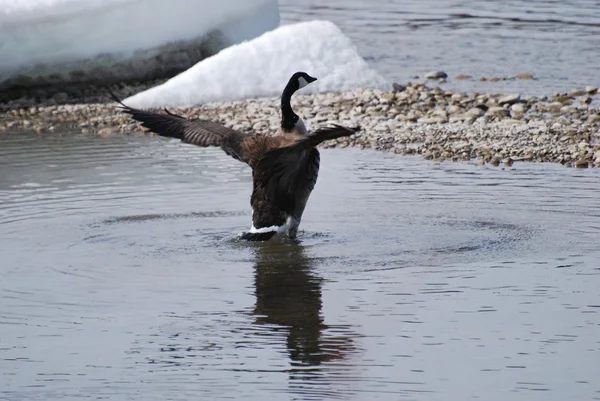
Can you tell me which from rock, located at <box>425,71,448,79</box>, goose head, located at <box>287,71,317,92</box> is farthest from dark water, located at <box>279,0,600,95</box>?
goose head, located at <box>287,71,317,92</box>

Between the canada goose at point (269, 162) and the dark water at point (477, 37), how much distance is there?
21.1 ft

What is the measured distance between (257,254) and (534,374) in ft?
11.1

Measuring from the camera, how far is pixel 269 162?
361 inches

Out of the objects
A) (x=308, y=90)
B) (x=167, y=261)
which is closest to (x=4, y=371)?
(x=167, y=261)

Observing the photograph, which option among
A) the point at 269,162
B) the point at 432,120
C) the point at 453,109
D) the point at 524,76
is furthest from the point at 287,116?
the point at 524,76

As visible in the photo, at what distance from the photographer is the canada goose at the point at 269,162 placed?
9.29 m

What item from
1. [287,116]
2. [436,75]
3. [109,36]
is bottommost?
[287,116]

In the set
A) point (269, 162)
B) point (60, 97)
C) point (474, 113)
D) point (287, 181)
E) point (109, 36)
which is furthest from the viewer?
point (60, 97)

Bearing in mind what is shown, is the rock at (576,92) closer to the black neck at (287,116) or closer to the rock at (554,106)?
the rock at (554,106)

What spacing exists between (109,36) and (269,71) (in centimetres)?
220

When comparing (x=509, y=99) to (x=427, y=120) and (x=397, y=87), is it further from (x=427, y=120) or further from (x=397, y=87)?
(x=397, y=87)

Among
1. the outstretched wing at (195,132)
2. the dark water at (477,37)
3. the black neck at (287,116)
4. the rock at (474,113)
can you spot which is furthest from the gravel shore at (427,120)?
the outstretched wing at (195,132)

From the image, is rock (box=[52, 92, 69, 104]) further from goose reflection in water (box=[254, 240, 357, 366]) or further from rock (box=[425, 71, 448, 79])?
goose reflection in water (box=[254, 240, 357, 366])

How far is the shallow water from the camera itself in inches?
245
